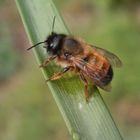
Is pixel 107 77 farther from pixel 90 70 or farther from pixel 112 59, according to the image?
pixel 112 59

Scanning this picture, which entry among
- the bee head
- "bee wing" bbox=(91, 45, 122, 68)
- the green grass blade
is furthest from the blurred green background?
the green grass blade

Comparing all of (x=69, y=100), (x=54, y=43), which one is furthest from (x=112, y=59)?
(x=69, y=100)

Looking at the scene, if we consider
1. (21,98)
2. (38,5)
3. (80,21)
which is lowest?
(38,5)

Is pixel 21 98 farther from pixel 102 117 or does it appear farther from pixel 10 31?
pixel 102 117

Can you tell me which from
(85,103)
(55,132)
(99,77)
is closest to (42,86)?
(55,132)

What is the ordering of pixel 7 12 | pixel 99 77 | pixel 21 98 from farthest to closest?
pixel 7 12
pixel 21 98
pixel 99 77

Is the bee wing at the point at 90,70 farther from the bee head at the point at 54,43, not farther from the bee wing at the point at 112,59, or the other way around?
the bee wing at the point at 112,59
